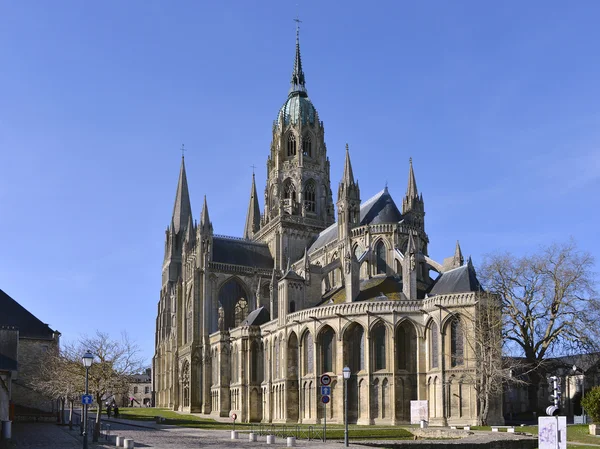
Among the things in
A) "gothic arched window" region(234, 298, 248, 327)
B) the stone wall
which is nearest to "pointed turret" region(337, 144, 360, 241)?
"gothic arched window" region(234, 298, 248, 327)

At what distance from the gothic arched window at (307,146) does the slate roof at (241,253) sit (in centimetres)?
1324

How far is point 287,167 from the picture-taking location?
325 feet

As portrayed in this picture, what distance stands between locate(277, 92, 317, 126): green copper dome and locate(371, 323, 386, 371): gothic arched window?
45899 millimetres

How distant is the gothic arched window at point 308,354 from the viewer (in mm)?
64019

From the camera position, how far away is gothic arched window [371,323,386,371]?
59.8 metres

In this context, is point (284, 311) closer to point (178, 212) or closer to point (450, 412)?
point (450, 412)

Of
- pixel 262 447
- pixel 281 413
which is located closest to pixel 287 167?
pixel 281 413

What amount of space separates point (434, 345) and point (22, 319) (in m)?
34.4

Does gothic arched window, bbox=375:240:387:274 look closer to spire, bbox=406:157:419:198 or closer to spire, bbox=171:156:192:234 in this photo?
spire, bbox=406:157:419:198

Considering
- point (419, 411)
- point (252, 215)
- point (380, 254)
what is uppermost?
point (252, 215)

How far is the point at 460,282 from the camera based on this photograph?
57.7 metres

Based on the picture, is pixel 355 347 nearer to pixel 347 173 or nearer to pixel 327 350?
pixel 327 350

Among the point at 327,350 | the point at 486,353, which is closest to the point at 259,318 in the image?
the point at 327,350

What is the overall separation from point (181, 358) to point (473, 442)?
6422cm
